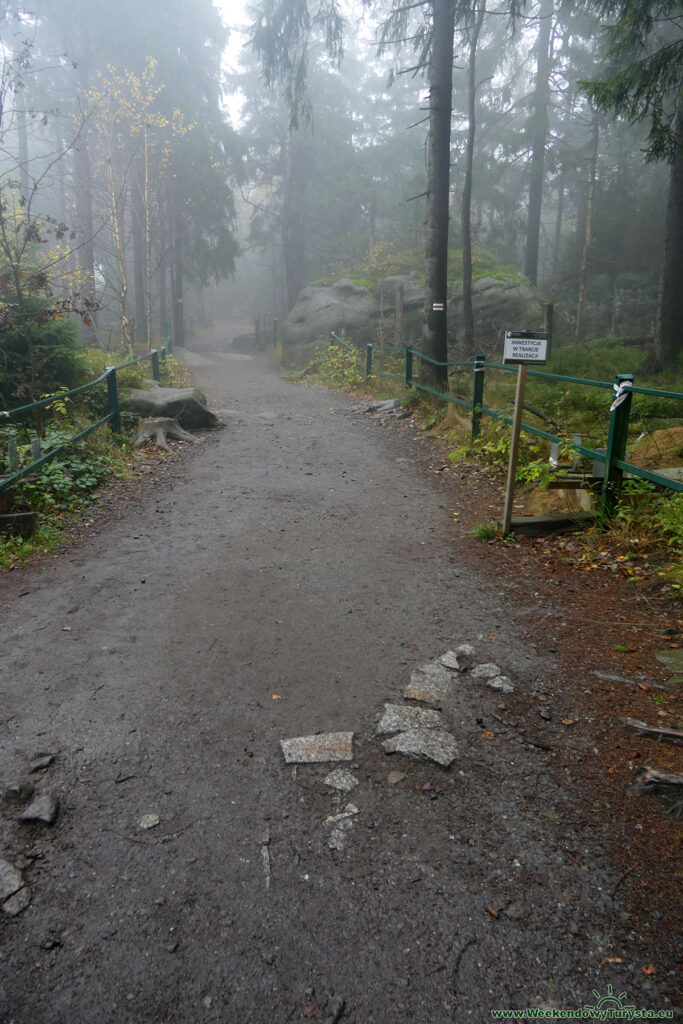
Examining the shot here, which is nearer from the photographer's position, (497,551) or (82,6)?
(497,551)

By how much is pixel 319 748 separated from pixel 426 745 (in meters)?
0.54

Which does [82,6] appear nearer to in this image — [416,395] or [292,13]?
[292,13]

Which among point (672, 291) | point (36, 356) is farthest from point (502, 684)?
point (672, 291)

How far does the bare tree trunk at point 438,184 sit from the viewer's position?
482 inches

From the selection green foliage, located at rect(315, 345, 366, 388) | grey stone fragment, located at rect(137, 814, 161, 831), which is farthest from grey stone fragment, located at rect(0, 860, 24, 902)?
green foliage, located at rect(315, 345, 366, 388)

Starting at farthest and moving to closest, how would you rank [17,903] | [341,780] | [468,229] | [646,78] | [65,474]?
1. [468,229]
2. [646,78]
3. [65,474]
4. [341,780]
5. [17,903]

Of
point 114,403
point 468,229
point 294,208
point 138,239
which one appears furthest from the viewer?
point 294,208

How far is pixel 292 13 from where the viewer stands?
1465 centimetres

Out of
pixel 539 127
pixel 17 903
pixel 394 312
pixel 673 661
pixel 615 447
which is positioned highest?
pixel 539 127

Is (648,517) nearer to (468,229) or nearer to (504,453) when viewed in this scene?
(504,453)

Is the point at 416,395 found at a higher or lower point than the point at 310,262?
lower

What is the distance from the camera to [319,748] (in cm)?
327

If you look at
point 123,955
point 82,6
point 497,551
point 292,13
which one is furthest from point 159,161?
point 123,955

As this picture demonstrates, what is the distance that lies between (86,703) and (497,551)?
146 inches
